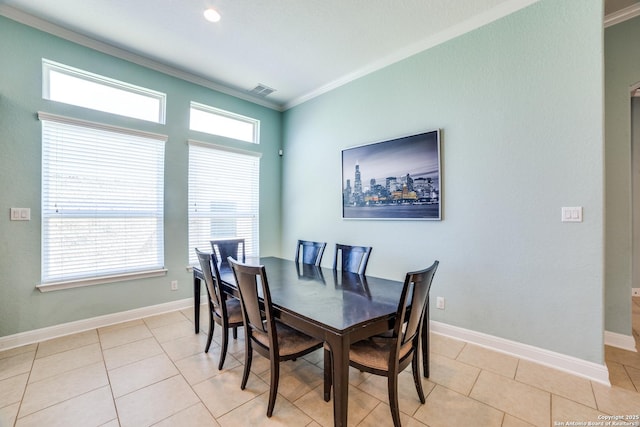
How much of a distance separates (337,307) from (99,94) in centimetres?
353

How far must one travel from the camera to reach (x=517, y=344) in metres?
2.35

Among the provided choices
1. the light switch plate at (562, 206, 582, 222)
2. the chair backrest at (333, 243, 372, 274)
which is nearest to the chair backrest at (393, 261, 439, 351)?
the chair backrest at (333, 243, 372, 274)

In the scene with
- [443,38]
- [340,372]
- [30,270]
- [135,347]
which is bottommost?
[135,347]

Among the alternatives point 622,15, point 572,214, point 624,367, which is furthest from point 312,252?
point 622,15

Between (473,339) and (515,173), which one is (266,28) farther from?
(473,339)

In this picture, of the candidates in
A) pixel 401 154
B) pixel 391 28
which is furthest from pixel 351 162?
pixel 391 28

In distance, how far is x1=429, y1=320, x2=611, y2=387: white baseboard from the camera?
202 centimetres

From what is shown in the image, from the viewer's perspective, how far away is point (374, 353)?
162cm

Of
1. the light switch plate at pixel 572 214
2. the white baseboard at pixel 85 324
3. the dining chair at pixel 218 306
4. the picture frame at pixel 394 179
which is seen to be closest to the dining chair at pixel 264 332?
the dining chair at pixel 218 306

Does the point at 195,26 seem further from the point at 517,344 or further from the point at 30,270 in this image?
the point at 517,344

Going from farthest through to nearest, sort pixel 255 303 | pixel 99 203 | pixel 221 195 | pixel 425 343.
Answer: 1. pixel 221 195
2. pixel 99 203
3. pixel 425 343
4. pixel 255 303

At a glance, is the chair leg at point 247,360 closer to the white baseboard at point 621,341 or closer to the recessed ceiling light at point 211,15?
the recessed ceiling light at point 211,15

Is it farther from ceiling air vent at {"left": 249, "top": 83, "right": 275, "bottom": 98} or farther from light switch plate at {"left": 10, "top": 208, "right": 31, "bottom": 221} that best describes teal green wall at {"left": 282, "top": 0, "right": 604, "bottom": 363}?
light switch plate at {"left": 10, "top": 208, "right": 31, "bottom": 221}

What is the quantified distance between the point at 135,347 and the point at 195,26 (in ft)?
10.3
